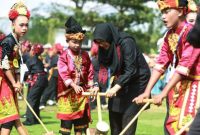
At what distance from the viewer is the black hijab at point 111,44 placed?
24.6 feet

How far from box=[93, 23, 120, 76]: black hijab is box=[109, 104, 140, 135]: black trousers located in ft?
2.00

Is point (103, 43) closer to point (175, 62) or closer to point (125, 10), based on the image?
point (175, 62)

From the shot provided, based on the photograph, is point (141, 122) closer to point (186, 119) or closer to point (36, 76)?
point (36, 76)

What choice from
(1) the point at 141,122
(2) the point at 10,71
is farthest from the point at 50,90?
(2) the point at 10,71

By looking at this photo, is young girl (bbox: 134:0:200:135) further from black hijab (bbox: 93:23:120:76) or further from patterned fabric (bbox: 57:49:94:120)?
patterned fabric (bbox: 57:49:94:120)

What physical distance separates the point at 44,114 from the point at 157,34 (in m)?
49.9

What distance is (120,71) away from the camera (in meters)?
7.84

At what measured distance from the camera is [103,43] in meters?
7.59

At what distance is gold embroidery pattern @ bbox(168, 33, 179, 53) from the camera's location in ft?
20.4

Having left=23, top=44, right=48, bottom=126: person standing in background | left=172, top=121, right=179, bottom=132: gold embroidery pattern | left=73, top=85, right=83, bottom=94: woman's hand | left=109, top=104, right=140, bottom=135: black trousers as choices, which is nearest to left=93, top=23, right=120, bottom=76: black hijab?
left=109, top=104, right=140, bottom=135: black trousers

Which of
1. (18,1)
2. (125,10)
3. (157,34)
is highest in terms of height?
(18,1)

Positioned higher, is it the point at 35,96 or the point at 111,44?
the point at 111,44

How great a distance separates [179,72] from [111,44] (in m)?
1.93

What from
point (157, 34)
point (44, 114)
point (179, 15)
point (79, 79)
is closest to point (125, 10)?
point (157, 34)
